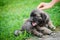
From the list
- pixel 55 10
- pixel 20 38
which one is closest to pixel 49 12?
pixel 55 10

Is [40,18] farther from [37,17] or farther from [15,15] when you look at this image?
[15,15]

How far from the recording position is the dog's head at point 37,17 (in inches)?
61.6

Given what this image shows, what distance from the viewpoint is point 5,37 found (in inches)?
60.1

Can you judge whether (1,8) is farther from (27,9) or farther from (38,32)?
(38,32)

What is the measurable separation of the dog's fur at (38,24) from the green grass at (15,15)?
0.09 ft

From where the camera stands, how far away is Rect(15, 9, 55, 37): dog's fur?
5.13 ft

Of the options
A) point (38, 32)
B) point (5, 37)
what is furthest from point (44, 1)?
point (5, 37)

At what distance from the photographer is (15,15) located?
156 centimetres

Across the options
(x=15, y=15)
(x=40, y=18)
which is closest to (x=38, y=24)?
(x=40, y=18)

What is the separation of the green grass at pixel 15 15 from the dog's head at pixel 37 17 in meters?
0.03

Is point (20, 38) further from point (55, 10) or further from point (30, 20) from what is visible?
point (55, 10)

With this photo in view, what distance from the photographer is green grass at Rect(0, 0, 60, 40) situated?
1.54m

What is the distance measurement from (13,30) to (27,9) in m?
0.15

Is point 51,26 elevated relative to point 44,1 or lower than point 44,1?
lower
